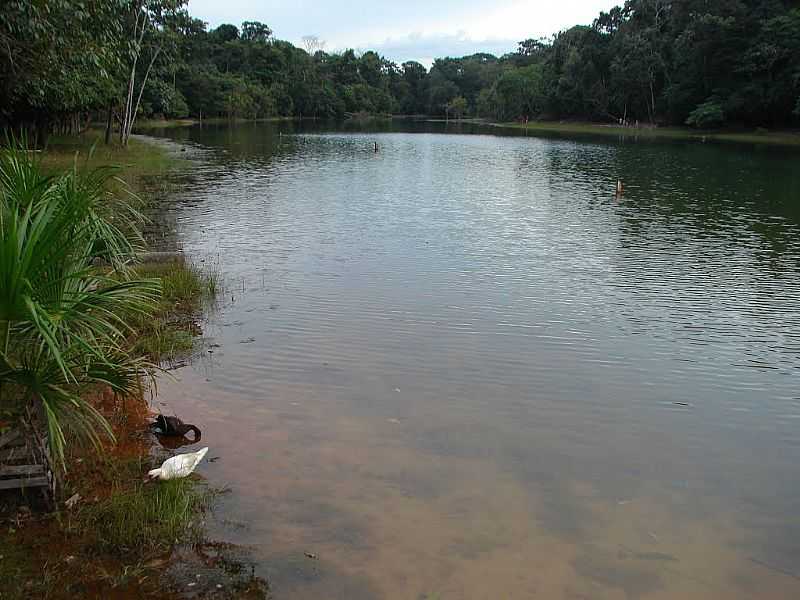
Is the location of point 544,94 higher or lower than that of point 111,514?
higher

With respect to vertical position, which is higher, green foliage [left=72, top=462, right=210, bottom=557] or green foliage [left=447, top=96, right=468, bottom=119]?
green foliage [left=447, top=96, right=468, bottom=119]

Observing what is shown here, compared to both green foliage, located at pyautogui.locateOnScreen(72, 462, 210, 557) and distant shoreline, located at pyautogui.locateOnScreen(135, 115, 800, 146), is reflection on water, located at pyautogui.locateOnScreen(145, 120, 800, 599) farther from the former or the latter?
distant shoreline, located at pyautogui.locateOnScreen(135, 115, 800, 146)

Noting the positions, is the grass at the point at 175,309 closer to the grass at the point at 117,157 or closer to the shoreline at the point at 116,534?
the shoreline at the point at 116,534

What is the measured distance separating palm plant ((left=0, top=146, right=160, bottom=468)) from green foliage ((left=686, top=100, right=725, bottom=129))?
69.3 meters

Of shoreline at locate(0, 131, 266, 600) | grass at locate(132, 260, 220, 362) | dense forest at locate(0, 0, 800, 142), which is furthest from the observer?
dense forest at locate(0, 0, 800, 142)

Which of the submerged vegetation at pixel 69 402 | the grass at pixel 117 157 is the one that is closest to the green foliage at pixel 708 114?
the grass at pixel 117 157

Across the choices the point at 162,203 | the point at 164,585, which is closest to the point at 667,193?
the point at 162,203

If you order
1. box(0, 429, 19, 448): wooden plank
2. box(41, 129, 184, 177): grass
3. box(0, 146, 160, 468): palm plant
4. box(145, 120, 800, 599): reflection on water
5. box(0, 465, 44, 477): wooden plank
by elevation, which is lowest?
box(145, 120, 800, 599): reflection on water

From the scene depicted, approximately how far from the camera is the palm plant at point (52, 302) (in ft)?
13.0

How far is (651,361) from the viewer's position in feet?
30.9

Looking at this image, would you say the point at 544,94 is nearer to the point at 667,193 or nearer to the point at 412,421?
the point at 667,193

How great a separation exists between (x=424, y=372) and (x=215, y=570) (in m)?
4.51

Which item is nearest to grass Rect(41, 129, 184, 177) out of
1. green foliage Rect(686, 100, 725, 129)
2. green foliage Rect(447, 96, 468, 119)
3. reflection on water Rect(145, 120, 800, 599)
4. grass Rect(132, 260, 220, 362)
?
reflection on water Rect(145, 120, 800, 599)

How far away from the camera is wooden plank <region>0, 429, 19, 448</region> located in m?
4.64
